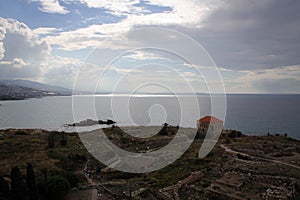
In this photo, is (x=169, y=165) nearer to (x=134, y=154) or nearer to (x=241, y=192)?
(x=134, y=154)

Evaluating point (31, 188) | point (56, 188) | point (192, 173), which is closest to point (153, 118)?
point (192, 173)

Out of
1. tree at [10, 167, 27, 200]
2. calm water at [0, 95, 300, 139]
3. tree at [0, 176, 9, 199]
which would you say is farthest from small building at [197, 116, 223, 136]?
→ tree at [0, 176, 9, 199]

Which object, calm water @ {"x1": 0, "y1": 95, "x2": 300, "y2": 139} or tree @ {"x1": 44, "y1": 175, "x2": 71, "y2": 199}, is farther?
calm water @ {"x1": 0, "y1": 95, "x2": 300, "y2": 139}

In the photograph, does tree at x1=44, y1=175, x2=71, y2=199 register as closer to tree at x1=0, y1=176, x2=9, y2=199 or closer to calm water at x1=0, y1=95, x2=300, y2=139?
tree at x1=0, y1=176, x2=9, y2=199

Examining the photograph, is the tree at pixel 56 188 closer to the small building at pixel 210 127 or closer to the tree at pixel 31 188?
the tree at pixel 31 188

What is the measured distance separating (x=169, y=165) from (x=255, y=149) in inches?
452

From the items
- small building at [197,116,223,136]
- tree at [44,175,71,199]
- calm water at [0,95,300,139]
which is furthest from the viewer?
calm water at [0,95,300,139]

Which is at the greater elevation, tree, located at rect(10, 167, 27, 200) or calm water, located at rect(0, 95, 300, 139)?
tree, located at rect(10, 167, 27, 200)

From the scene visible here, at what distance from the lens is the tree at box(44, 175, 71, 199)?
17156mm

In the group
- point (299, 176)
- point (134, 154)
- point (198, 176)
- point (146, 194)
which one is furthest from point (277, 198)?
point (134, 154)

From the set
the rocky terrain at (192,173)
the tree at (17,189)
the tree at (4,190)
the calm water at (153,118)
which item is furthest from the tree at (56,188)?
the calm water at (153,118)

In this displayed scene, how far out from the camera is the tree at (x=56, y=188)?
1716cm

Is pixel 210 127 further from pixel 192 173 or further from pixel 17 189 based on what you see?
pixel 17 189

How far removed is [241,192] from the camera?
1731 cm
